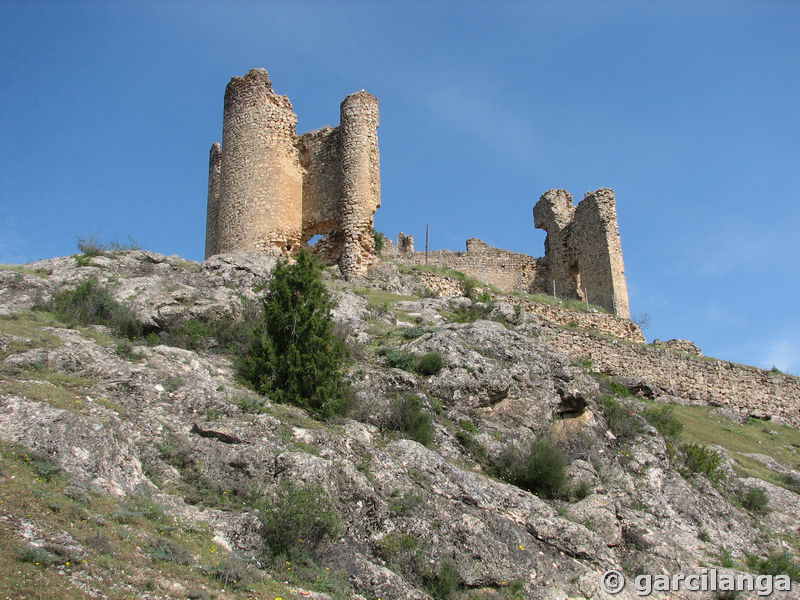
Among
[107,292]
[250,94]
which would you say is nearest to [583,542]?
[107,292]

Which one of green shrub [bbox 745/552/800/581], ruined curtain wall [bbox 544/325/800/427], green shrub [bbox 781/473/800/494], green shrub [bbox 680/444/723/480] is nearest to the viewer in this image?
green shrub [bbox 745/552/800/581]

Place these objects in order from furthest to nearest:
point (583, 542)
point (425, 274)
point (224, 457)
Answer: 1. point (425, 274)
2. point (583, 542)
3. point (224, 457)

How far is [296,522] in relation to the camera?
8.20 metres

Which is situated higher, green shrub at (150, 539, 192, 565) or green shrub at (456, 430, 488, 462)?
green shrub at (456, 430, 488, 462)

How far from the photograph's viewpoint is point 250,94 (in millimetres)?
22578

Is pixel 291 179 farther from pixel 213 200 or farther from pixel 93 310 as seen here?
pixel 93 310

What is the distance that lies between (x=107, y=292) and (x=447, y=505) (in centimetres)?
854

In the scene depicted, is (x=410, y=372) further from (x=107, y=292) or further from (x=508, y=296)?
(x=508, y=296)

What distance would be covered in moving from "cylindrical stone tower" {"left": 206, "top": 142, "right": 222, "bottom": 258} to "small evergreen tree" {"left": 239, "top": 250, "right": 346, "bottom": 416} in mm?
9825

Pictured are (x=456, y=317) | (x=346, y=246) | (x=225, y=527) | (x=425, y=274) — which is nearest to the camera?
(x=225, y=527)

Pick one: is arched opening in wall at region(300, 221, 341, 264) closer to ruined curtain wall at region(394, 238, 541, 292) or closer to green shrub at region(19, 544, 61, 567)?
ruined curtain wall at region(394, 238, 541, 292)

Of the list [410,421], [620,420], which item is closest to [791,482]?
[620,420]

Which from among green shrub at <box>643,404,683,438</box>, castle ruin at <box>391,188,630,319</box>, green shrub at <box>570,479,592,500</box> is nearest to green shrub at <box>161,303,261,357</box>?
green shrub at <box>570,479,592,500</box>

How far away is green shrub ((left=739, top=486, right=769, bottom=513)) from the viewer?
14.1 metres
